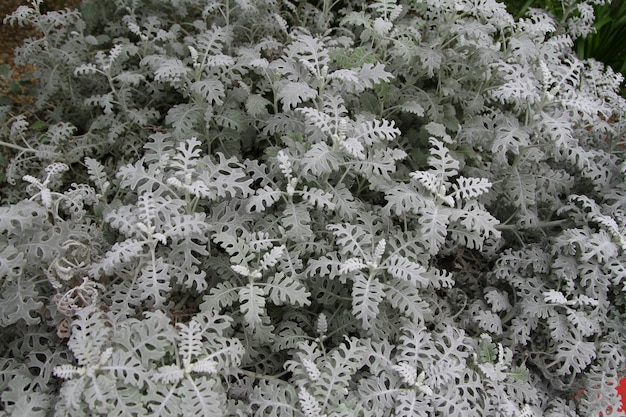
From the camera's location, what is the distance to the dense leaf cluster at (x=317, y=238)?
1.72m

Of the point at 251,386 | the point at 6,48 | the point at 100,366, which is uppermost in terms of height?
the point at 100,366

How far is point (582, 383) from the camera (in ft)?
6.90

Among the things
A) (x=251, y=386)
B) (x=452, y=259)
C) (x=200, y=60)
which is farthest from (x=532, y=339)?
(x=200, y=60)

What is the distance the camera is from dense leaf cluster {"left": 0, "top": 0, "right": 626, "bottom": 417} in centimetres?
172

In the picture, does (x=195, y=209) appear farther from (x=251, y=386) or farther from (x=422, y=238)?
(x=422, y=238)

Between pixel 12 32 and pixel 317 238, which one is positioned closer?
pixel 317 238

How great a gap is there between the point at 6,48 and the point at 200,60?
1927 mm

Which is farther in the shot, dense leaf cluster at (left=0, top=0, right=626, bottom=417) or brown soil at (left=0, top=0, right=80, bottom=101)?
brown soil at (left=0, top=0, right=80, bottom=101)

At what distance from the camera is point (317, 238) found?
2.12 m

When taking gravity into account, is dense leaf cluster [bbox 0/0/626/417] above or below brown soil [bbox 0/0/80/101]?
above

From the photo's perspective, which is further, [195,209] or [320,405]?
[195,209]

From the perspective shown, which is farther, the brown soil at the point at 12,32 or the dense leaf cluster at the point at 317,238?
the brown soil at the point at 12,32

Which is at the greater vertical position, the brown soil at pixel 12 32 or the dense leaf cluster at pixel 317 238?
the dense leaf cluster at pixel 317 238

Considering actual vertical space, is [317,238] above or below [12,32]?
above
